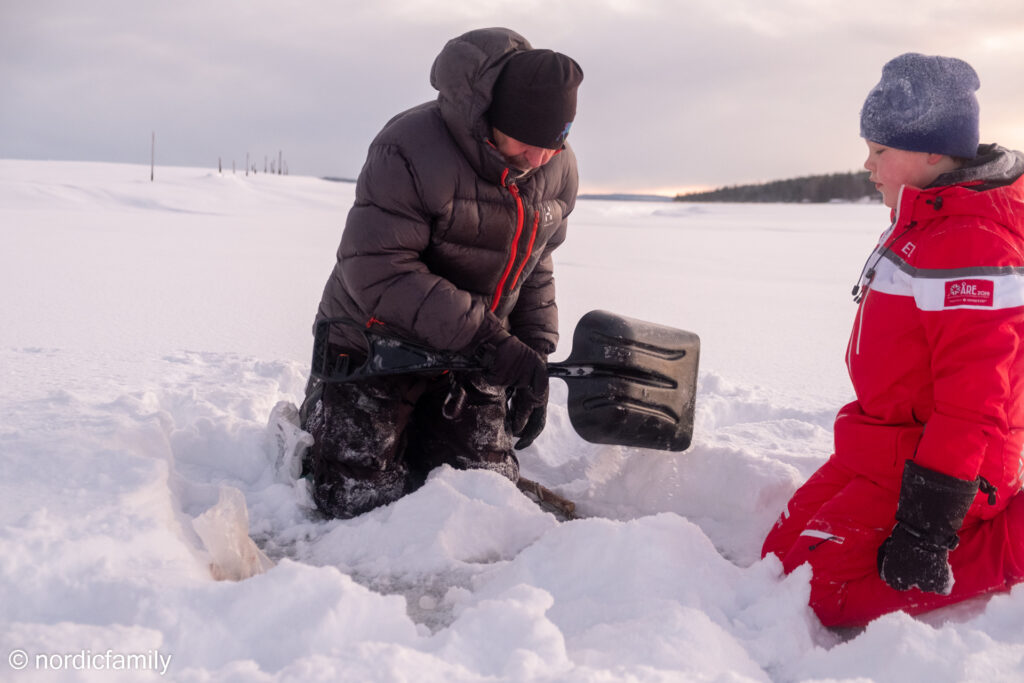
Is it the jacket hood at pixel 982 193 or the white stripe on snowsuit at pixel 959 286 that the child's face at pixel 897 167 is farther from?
the white stripe on snowsuit at pixel 959 286

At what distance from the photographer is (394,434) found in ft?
7.35

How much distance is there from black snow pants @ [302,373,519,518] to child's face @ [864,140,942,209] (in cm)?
121

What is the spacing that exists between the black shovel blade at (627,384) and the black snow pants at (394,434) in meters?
0.27

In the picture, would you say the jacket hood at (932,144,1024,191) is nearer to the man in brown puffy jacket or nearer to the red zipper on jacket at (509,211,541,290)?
the man in brown puffy jacket

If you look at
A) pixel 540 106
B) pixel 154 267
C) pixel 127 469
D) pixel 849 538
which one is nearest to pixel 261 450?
pixel 127 469

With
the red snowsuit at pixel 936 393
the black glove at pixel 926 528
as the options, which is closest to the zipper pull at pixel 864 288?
the red snowsuit at pixel 936 393

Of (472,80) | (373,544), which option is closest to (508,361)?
(373,544)

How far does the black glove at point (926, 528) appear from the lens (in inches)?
57.1

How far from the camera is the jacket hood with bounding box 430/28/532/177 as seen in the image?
1.86 meters

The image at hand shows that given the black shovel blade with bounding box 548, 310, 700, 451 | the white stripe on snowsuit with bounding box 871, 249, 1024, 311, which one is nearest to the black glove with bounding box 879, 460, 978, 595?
the white stripe on snowsuit with bounding box 871, 249, 1024, 311

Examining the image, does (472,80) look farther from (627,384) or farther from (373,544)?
(373,544)

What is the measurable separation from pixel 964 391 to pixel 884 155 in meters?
0.53

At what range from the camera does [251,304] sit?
466cm

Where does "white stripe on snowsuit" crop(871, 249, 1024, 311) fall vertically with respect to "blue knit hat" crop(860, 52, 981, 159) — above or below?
below
